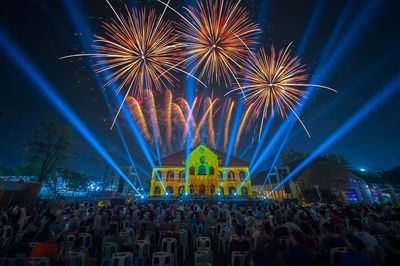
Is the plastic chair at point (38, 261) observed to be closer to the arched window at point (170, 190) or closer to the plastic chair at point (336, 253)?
the plastic chair at point (336, 253)

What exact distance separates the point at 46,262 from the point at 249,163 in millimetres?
33589

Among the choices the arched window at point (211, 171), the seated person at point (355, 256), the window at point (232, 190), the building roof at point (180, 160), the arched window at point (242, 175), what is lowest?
the seated person at point (355, 256)

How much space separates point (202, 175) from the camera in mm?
31719

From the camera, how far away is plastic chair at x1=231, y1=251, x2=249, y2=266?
3979 millimetres

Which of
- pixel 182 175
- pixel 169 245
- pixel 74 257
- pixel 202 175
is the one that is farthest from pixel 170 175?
pixel 74 257

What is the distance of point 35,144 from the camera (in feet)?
81.2

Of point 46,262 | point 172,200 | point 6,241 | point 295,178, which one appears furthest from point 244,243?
point 295,178

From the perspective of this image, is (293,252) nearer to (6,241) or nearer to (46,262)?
(46,262)

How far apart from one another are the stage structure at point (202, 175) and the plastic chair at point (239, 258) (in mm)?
26649

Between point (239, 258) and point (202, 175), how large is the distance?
92.5 ft

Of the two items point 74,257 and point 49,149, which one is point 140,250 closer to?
point 74,257

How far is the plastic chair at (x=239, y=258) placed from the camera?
13.1ft

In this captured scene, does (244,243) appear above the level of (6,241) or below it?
above

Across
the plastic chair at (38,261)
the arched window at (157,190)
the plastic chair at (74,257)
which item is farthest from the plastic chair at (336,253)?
the arched window at (157,190)
